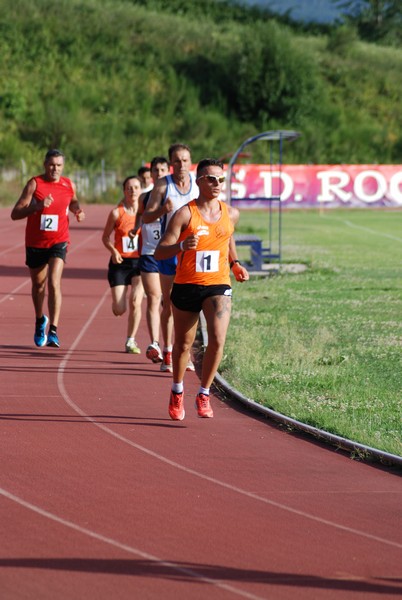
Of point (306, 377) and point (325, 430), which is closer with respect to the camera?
point (325, 430)

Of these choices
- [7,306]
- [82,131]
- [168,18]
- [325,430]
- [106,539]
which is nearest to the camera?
[106,539]

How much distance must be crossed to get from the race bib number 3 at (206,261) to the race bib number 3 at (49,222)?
4.51 meters

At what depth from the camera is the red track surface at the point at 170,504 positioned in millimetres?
5809

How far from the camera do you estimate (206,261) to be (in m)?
9.51

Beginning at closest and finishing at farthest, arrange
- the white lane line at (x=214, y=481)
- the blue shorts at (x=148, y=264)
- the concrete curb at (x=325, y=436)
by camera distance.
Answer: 1. the white lane line at (x=214, y=481)
2. the concrete curb at (x=325, y=436)
3. the blue shorts at (x=148, y=264)

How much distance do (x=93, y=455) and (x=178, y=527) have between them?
1886mm

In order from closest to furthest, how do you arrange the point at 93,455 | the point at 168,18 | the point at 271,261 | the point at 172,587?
the point at 172,587 → the point at 93,455 → the point at 271,261 → the point at 168,18

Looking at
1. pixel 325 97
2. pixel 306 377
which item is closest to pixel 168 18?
pixel 325 97

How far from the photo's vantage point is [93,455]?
848cm

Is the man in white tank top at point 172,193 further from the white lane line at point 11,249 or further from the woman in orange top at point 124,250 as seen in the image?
the white lane line at point 11,249

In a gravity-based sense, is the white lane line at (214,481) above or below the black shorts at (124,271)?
below

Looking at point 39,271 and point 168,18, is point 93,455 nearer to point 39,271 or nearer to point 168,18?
point 39,271

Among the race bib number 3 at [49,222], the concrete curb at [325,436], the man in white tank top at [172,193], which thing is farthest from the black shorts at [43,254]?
the concrete curb at [325,436]

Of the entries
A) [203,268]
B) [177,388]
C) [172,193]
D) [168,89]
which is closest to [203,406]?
[177,388]
